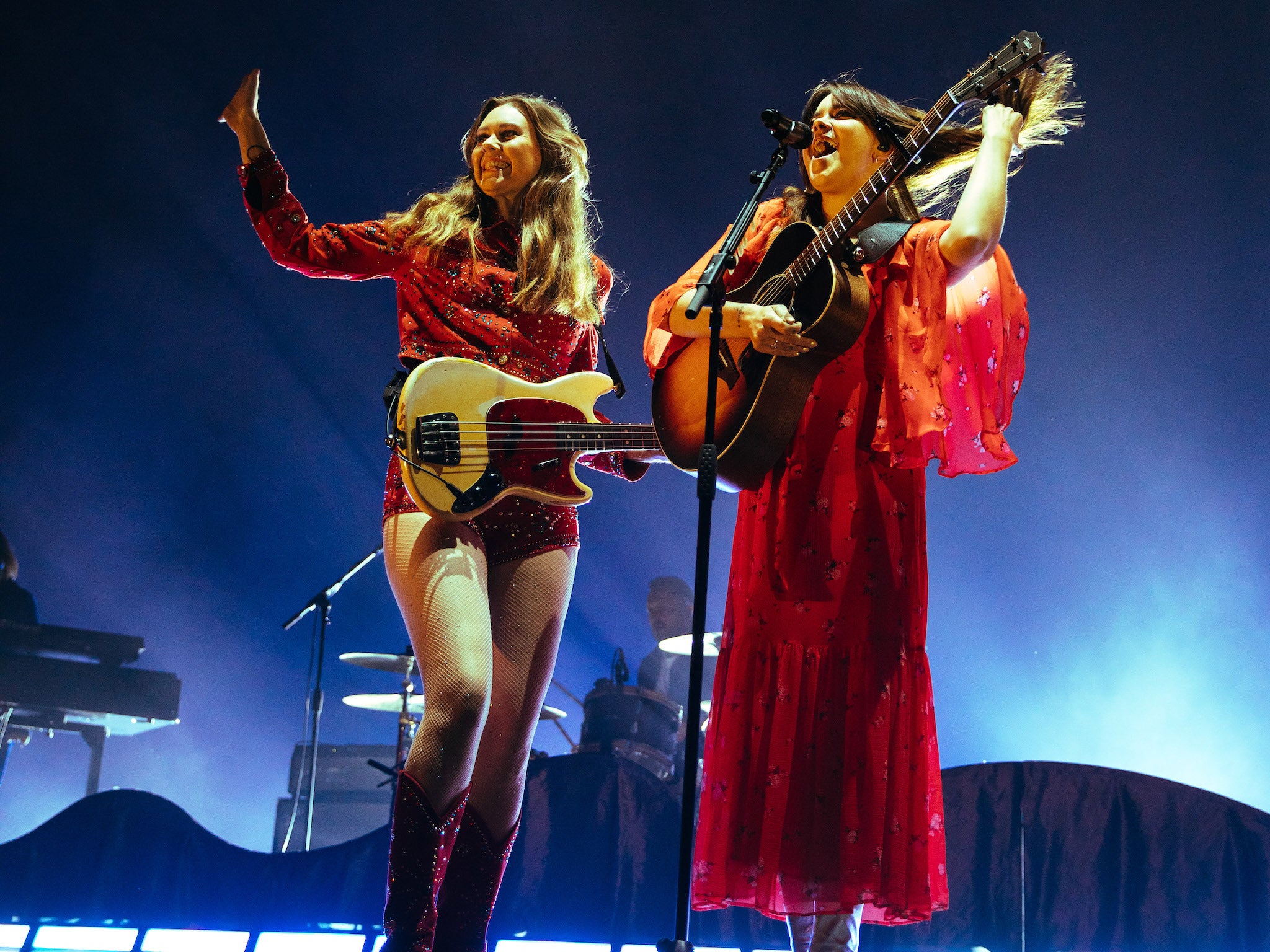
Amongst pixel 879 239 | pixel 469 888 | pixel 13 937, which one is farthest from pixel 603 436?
pixel 13 937

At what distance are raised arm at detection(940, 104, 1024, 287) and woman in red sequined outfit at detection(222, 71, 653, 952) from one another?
0.89 meters

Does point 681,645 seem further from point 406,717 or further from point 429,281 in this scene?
point 429,281

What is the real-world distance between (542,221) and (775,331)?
77cm

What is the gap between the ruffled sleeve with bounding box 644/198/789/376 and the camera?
2.39 meters

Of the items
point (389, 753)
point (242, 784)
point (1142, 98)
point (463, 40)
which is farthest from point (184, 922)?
point (1142, 98)

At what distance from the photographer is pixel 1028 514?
245 inches

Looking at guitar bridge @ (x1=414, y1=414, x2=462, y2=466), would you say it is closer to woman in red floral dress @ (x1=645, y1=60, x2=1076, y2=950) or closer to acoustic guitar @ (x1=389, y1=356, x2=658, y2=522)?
acoustic guitar @ (x1=389, y1=356, x2=658, y2=522)

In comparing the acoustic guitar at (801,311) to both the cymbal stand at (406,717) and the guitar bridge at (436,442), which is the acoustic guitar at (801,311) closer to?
the guitar bridge at (436,442)

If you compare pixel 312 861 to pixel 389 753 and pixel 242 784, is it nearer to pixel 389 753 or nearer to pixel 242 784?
pixel 389 753

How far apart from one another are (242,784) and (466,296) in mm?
6945

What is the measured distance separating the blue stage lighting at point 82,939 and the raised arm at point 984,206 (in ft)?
10.8

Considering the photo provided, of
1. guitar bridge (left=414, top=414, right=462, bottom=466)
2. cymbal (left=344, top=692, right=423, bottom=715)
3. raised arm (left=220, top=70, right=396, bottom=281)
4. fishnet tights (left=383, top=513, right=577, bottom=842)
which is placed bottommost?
fishnet tights (left=383, top=513, right=577, bottom=842)

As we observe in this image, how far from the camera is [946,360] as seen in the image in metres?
2.00

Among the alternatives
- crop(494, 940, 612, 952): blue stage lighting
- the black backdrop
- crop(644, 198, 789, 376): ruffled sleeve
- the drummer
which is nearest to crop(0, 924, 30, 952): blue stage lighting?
the black backdrop
